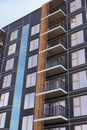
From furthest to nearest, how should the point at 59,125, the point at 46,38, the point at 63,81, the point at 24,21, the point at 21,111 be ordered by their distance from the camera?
the point at 24,21 → the point at 46,38 → the point at 21,111 → the point at 63,81 → the point at 59,125

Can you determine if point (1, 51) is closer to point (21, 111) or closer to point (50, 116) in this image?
point (21, 111)

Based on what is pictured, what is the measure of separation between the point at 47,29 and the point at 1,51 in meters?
9.34

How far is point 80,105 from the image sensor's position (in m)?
24.5

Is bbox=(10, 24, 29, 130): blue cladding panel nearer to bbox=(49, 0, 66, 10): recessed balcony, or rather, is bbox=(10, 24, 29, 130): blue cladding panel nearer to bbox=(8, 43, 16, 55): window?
bbox=(8, 43, 16, 55): window

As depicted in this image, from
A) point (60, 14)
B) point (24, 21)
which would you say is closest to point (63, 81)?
point (60, 14)

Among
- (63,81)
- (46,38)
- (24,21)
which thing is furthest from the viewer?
(24,21)

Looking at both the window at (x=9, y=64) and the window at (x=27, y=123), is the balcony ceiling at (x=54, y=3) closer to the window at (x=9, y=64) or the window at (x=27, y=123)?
the window at (x=9, y=64)

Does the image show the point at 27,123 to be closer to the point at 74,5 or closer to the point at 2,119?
the point at 2,119

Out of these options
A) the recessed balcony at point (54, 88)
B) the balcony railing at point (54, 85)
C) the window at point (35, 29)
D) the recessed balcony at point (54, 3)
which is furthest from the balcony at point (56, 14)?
the balcony railing at point (54, 85)

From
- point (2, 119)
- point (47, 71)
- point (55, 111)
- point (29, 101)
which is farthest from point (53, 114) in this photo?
point (2, 119)

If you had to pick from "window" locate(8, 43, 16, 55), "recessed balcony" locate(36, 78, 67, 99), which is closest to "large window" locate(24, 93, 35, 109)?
"recessed balcony" locate(36, 78, 67, 99)

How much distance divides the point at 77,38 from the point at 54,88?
652 centimetres

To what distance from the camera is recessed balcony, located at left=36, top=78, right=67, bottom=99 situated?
25714 millimetres

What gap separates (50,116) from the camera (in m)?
25.8
